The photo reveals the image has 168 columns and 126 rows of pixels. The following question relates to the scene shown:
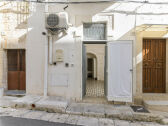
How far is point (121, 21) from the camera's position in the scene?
4.50 meters

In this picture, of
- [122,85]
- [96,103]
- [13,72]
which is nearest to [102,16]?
[122,85]

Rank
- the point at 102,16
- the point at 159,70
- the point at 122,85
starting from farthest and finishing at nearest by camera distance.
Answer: the point at 159,70, the point at 102,16, the point at 122,85

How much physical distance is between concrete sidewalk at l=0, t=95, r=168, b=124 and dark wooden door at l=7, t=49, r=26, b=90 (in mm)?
987

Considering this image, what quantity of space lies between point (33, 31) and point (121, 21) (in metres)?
3.57

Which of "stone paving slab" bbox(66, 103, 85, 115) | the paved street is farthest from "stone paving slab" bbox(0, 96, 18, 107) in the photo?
"stone paving slab" bbox(66, 103, 85, 115)

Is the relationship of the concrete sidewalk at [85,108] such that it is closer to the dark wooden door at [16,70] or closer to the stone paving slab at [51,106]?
the stone paving slab at [51,106]

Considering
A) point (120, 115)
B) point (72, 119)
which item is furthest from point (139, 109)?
point (72, 119)

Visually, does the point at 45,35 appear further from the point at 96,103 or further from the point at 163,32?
the point at 163,32

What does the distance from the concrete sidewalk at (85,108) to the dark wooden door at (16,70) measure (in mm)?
987

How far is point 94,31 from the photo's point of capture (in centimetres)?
475

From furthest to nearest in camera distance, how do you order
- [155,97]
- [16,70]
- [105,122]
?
[16,70]
[155,97]
[105,122]

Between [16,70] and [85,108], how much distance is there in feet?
12.4

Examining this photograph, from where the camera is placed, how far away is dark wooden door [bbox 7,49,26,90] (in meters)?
5.46

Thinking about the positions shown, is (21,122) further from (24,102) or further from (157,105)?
(157,105)
